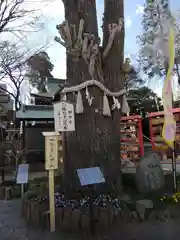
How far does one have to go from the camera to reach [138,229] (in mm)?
4699

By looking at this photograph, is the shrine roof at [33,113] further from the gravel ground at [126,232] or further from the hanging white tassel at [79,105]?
the gravel ground at [126,232]

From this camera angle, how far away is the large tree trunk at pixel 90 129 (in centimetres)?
596

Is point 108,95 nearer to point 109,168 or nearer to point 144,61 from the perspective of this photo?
point 109,168

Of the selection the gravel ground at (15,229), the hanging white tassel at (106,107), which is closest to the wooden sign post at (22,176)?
the gravel ground at (15,229)

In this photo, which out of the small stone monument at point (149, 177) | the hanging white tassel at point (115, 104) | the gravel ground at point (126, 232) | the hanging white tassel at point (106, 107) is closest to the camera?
the gravel ground at point (126, 232)

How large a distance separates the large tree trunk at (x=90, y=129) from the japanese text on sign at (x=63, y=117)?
Answer: 40.9 inches

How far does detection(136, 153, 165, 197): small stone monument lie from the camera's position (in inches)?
234

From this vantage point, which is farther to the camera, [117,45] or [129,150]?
[129,150]

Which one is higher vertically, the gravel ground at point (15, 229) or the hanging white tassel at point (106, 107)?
the hanging white tassel at point (106, 107)

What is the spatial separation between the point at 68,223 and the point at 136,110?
717 inches

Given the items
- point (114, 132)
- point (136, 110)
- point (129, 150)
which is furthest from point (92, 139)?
point (136, 110)

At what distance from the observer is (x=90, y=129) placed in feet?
19.8

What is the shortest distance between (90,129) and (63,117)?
4.01 feet

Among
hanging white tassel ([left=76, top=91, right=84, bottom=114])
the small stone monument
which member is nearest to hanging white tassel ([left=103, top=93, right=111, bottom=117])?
hanging white tassel ([left=76, top=91, right=84, bottom=114])
